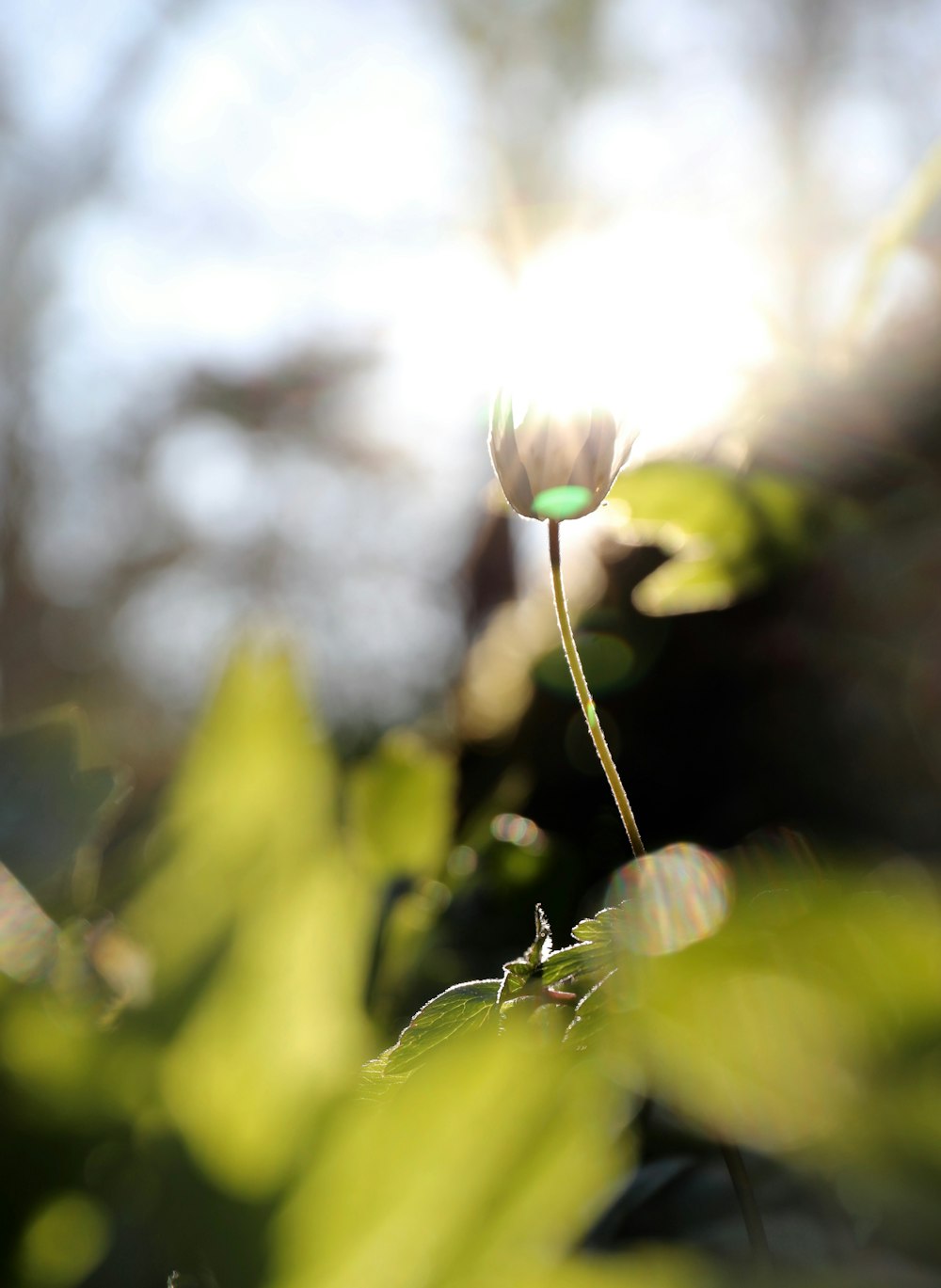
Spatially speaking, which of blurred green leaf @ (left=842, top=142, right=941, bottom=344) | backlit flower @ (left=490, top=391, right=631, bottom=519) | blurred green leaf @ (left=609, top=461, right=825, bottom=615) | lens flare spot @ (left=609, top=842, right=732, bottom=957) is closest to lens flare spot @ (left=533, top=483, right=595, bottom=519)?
backlit flower @ (left=490, top=391, right=631, bottom=519)

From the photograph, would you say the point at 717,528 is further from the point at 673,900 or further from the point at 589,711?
the point at 673,900

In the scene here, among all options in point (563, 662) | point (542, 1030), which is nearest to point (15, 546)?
point (563, 662)

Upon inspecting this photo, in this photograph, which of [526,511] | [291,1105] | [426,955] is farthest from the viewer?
[426,955]

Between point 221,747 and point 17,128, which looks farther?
point 17,128

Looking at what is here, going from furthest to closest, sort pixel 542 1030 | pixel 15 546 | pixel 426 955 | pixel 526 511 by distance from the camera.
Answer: pixel 15 546 → pixel 426 955 → pixel 526 511 → pixel 542 1030

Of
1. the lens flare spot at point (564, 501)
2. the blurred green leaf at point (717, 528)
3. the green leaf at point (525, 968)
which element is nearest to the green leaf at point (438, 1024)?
the green leaf at point (525, 968)

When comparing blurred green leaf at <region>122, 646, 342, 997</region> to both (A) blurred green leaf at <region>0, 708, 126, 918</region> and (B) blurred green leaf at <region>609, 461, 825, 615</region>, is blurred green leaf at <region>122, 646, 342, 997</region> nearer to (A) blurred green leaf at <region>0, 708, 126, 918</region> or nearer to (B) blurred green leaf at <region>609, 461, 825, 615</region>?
(A) blurred green leaf at <region>0, 708, 126, 918</region>

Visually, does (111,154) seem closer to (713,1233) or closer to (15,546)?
(15,546)
